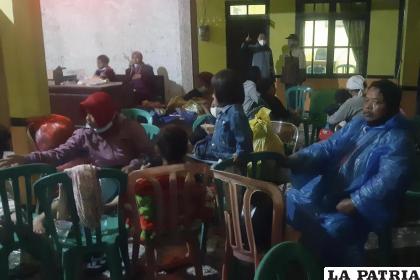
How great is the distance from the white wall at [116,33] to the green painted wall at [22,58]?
2.75 meters

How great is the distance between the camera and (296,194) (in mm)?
2879

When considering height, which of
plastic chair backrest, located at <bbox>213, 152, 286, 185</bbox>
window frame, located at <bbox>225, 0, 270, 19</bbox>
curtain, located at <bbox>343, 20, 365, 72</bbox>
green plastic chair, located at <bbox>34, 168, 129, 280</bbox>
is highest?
window frame, located at <bbox>225, 0, 270, 19</bbox>

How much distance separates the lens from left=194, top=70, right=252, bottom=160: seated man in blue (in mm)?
3098

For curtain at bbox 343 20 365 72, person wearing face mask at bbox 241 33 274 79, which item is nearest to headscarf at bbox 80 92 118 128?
person wearing face mask at bbox 241 33 274 79

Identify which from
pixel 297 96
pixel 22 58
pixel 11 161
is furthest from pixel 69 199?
pixel 297 96

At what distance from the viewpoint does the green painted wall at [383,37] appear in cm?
911

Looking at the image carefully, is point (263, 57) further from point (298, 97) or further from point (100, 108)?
point (100, 108)

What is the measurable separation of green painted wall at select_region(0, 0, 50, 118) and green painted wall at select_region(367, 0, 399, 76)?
275 inches

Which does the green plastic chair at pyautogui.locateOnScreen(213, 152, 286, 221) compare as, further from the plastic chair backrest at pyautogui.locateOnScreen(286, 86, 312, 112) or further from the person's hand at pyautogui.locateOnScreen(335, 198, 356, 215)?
the plastic chair backrest at pyautogui.locateOnScreen(286, 86, 312, 112)

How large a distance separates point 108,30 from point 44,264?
583cm

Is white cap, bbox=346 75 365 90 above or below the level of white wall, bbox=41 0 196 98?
below

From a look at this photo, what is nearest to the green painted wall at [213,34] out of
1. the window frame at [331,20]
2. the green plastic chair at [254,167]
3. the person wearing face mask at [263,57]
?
the person wearing face mask at [263,57]

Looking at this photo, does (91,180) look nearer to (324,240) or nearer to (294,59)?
(324,240)

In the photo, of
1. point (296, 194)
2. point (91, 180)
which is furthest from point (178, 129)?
point (296, 194)
